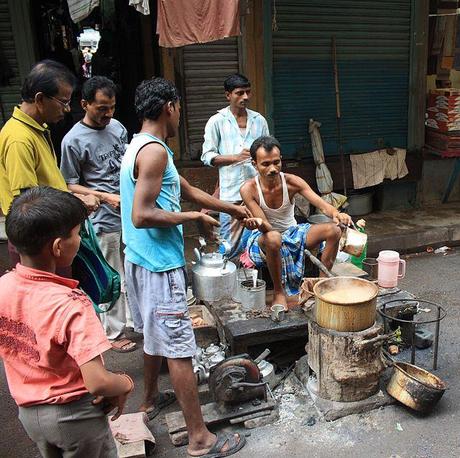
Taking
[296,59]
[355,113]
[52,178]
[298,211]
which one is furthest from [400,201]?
[52,178]

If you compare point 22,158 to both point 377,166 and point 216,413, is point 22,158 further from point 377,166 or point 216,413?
point 377,166

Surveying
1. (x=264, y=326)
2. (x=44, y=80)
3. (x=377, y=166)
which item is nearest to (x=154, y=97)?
(x=44, y=80)

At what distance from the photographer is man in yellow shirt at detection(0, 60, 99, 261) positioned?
2.72m

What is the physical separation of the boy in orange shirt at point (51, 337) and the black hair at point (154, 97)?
1.04 meters

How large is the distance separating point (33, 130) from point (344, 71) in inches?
212

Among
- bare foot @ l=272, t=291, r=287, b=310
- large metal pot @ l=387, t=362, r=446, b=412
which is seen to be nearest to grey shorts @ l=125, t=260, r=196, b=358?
bare foot @ l=272, t=291, r=287, b=310

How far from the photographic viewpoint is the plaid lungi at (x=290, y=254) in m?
4.13

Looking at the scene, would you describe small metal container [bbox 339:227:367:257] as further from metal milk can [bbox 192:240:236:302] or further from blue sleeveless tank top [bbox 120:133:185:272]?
blue sleeveless tank top [bbox 120:133:185:272]

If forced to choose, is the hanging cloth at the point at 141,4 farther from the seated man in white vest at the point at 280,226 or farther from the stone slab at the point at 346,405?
the stone slab at the point at 346,405

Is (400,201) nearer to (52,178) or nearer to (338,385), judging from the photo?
(338,385)

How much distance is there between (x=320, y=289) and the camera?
3238 millimetres

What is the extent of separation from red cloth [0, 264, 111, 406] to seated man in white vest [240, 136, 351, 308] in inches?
89.8

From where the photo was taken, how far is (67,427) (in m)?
1.80

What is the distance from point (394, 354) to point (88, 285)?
7.99ft
